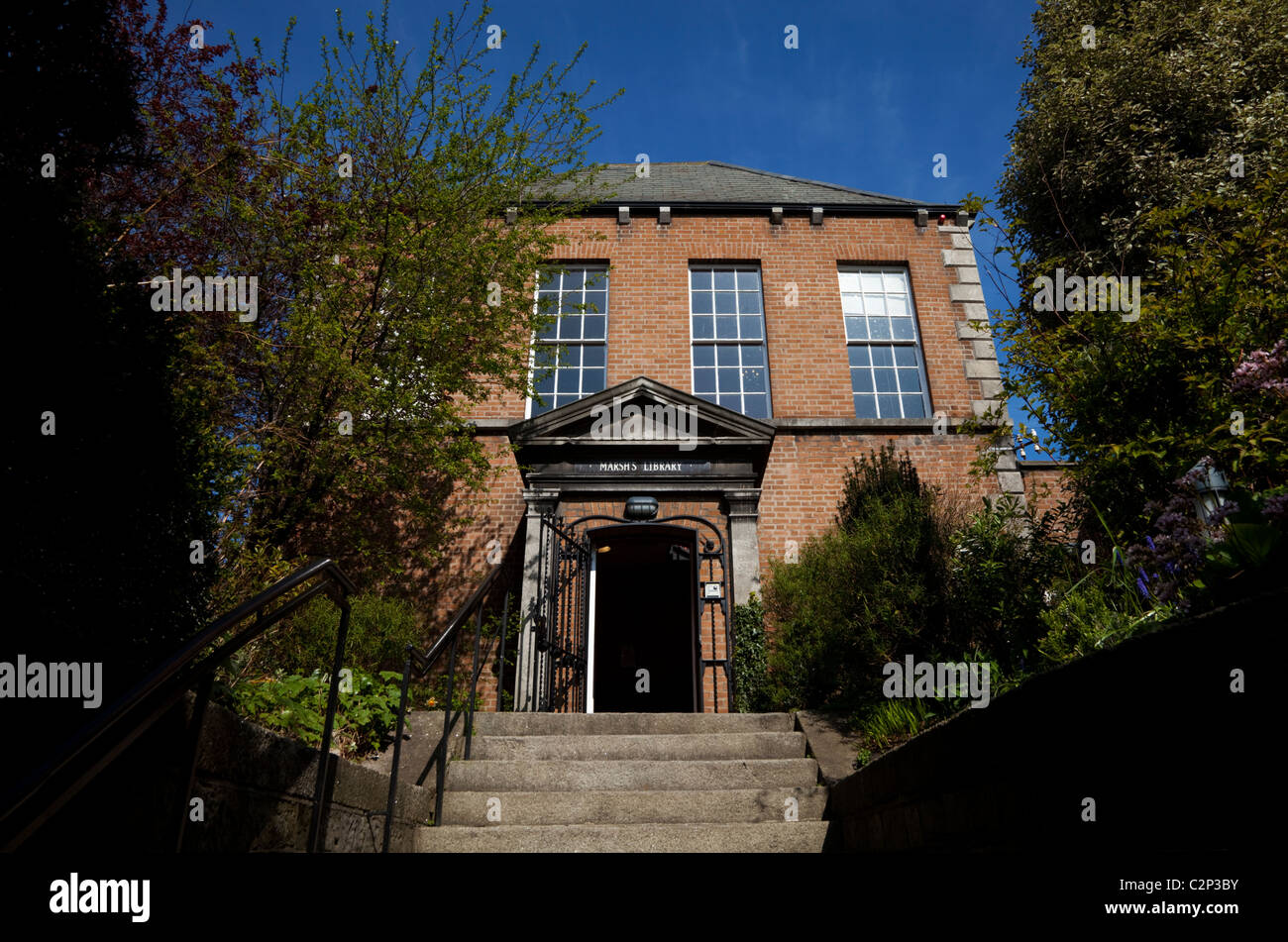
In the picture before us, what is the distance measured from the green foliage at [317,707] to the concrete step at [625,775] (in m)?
0.70

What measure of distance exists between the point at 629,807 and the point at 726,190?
11.0m

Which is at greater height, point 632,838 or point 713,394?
point 713,394

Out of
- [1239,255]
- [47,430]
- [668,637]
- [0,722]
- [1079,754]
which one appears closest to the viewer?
[1079,754]

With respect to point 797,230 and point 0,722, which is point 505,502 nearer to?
point 797,230

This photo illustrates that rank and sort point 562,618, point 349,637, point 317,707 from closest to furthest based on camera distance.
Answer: point 317,707 < point 349,637 < point 562,618

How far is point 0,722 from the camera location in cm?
210

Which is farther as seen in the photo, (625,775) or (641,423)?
(641,423)

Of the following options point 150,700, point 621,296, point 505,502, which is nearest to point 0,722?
point 150,700

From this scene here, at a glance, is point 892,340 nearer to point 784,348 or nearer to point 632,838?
point 784,348

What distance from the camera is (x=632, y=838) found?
421 centimetres

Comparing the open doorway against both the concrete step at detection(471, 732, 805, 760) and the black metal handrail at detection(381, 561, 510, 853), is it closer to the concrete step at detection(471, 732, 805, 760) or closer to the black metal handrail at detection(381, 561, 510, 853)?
the concrete step at detection(471, 732, 805, 760)

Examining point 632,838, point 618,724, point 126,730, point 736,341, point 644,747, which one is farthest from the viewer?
point 736,341

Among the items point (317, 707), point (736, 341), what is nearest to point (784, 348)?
point (736, 341)

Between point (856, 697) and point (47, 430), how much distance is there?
5745 mm
